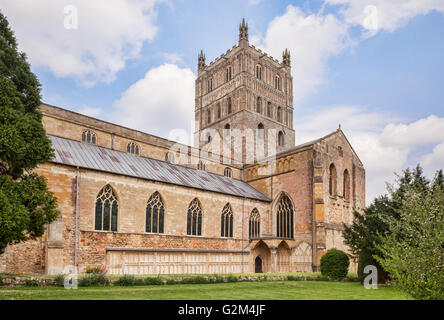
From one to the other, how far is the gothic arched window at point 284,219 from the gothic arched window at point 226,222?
593 cm

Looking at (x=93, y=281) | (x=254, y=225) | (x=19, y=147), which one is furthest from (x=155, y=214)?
(x=19, y=147)

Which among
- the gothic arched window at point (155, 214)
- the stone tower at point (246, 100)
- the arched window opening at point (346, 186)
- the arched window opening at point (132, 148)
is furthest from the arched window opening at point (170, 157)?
the arched window opening at point (346, 186)

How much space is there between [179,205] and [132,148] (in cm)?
949

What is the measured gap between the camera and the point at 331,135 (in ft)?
113

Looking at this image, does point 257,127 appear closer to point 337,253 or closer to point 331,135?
point 331,135

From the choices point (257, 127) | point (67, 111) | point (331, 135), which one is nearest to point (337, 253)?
point (331, 135)

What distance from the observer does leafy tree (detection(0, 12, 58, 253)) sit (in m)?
13.5

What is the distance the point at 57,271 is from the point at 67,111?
49.7 feet

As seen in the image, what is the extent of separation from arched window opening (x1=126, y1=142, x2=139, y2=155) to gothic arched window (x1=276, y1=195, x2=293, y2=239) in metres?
14.6

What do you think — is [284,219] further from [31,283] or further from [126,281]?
[31,283]

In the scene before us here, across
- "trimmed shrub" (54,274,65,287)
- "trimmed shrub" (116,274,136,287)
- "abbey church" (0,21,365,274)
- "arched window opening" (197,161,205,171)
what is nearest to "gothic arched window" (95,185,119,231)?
"abbey church" (0,21,365,274)

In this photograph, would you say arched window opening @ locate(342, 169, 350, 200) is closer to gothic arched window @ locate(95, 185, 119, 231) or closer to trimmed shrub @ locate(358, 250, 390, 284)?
trimmed shrub @ locate(358, 250, 390, 284)

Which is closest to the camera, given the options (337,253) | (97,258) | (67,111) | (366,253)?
(366,253)

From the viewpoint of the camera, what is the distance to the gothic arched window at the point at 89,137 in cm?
3059
